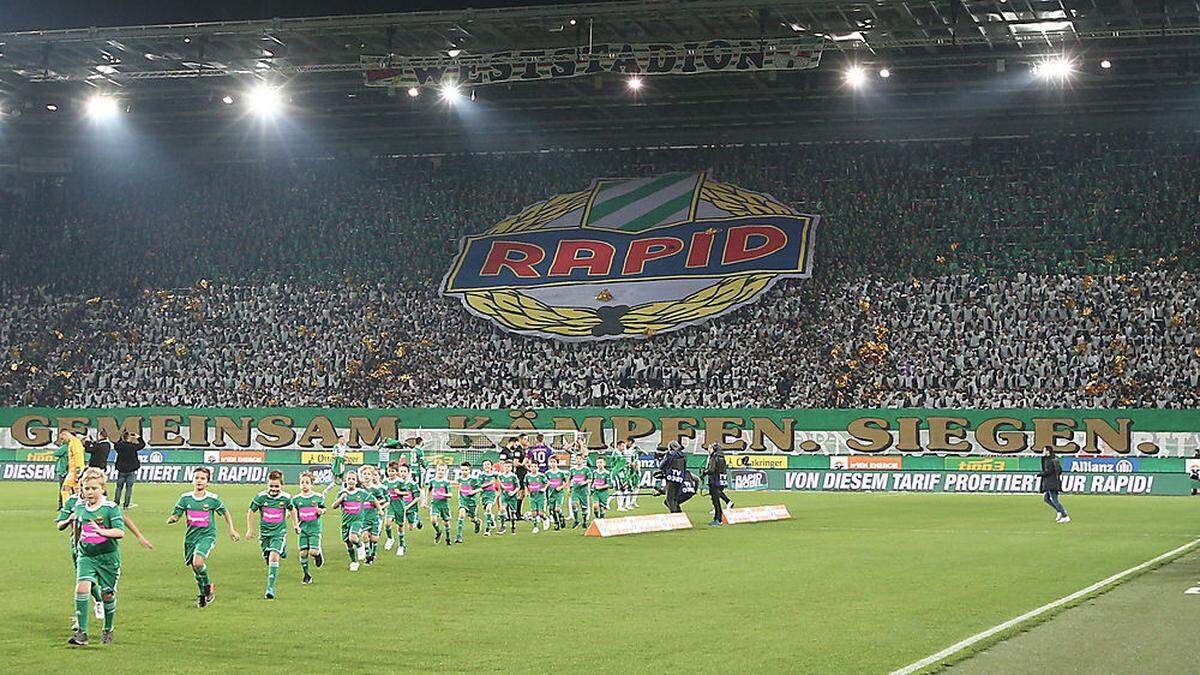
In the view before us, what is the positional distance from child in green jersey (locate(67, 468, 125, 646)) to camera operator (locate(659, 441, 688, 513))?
22.3 meters

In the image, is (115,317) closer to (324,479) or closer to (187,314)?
(187,314)

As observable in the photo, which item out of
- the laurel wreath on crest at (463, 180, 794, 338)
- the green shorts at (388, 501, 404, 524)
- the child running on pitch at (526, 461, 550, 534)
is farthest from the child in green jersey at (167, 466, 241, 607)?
the laurel wreath on crest at (463, 180, 794, 338)

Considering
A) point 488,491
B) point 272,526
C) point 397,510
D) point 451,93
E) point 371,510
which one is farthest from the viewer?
point 451,93

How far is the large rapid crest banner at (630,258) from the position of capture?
6169 centimetres

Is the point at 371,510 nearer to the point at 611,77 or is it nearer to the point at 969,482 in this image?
the point at 969,482

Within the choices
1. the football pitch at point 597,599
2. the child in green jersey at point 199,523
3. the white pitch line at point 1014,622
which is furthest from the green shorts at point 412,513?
the white pitch line at point 1014,622

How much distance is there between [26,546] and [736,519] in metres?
15.2

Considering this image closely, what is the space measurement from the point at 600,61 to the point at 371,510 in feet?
94.4

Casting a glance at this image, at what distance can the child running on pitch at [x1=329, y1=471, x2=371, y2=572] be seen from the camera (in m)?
23.3

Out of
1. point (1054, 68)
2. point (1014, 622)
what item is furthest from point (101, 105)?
point (1014, 622)

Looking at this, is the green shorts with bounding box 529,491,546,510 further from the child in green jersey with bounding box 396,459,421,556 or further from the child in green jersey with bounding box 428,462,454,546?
the child in green jersey with bounding box 396,459,421,556

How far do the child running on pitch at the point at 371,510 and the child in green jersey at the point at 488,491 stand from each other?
673cm

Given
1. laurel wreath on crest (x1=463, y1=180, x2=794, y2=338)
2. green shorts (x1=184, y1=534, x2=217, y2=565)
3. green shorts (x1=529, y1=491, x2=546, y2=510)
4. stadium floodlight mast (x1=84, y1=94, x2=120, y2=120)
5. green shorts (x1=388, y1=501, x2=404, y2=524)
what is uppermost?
stadium floodlight mast (x1=84, y1=94, x2=120, y2=120)

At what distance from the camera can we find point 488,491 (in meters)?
31.2
